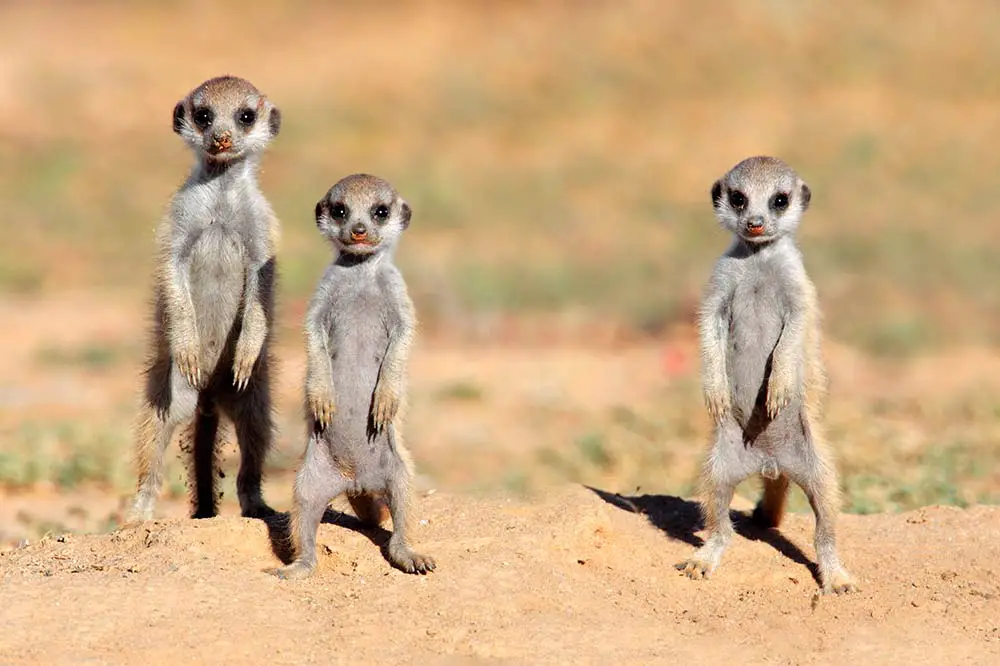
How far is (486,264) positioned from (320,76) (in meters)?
9.34

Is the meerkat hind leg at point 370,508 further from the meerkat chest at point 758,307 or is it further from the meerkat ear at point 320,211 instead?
the meerkat chest at point 758,307

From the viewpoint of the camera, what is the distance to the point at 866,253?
54.6 ft

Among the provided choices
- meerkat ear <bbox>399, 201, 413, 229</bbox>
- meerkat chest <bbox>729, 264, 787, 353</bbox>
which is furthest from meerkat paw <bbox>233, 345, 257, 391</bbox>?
meerkat chest <bbox>729, 264, 787, 353</bbox>

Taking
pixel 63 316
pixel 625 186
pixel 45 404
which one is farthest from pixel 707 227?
pixel 45 404

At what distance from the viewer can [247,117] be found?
6414 millimetres

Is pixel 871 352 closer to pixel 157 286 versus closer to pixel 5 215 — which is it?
pixel 157 286

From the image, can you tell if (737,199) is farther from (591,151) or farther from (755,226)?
(591,151)

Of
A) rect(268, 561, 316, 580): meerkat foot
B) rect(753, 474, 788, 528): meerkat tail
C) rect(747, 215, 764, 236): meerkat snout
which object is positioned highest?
rect(747, 215, 764, 236): meerkat snout

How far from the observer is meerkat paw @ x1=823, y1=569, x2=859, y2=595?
5781mm

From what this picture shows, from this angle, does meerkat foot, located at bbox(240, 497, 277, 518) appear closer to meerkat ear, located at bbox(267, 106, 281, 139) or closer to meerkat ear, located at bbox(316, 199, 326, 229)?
meerkat ear, located at bbox(316, 199, 326, 229)

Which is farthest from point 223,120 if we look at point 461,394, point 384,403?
point 461,394

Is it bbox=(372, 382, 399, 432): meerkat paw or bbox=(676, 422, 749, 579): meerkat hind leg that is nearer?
bbox=(372, 382, 399, 432): meerkat paw

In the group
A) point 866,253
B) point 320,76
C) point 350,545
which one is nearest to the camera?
point 350,545

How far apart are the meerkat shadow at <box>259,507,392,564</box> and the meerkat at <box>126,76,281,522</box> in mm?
354
